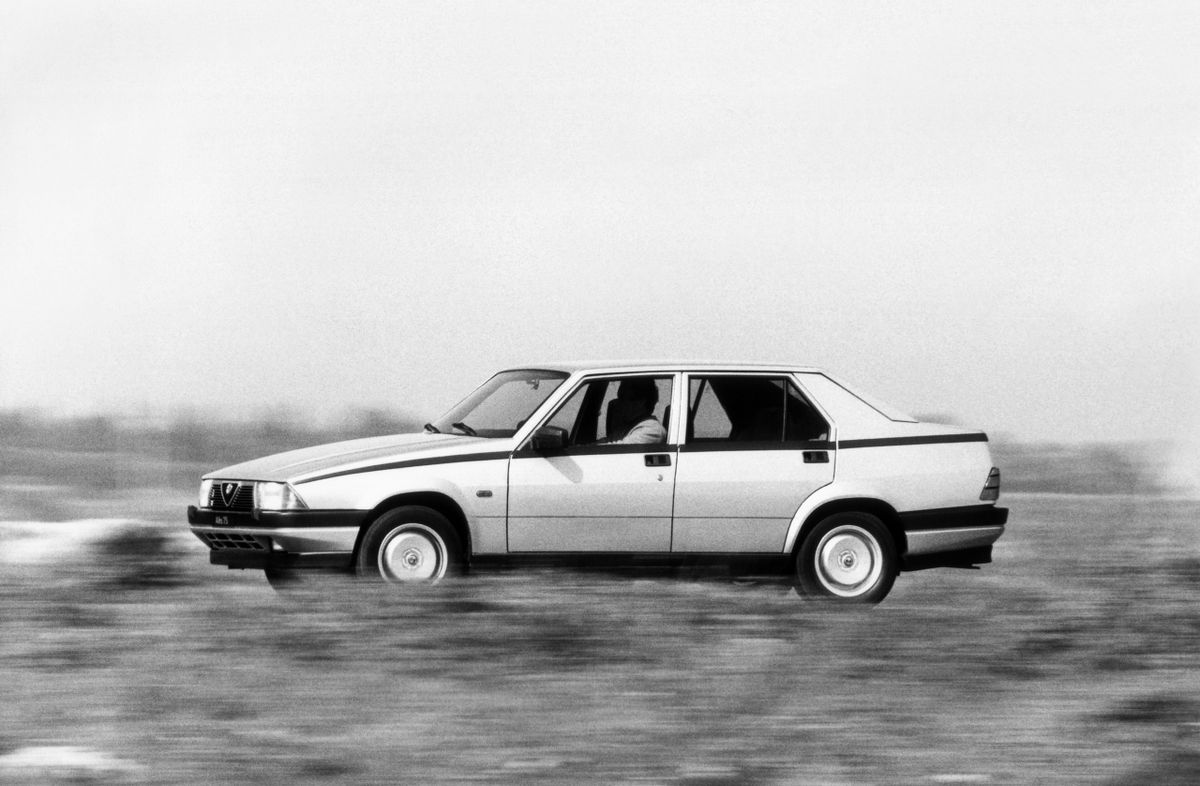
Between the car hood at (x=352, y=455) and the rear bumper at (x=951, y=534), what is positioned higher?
the car hood at (x=352, y=455)

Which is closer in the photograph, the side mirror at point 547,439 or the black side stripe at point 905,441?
the side mirror at point 547,439

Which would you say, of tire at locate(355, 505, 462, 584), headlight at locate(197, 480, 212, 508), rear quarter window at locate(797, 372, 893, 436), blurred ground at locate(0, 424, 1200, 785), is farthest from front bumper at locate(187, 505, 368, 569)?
rear quarter window at locate(797, 372, 893, 436)

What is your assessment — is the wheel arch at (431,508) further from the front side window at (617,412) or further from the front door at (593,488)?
the front side window at (617,412)

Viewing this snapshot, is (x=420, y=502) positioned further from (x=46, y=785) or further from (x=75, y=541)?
(x=46, y=785)

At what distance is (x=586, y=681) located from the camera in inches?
257

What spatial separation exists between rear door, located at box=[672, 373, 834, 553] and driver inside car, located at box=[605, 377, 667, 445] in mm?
197

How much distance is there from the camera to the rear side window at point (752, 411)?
400 inches

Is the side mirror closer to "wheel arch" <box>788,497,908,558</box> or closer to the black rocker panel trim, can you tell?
the black rocker panel trim

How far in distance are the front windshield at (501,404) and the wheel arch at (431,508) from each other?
0.62 meters

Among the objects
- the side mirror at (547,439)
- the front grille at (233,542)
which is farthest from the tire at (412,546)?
the side mirror at (547,439)

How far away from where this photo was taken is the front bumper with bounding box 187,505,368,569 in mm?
9375

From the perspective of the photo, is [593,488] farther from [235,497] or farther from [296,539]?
[235,497]

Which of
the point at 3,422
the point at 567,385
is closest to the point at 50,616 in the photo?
the point at 567,385

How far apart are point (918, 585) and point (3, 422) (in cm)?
1403
